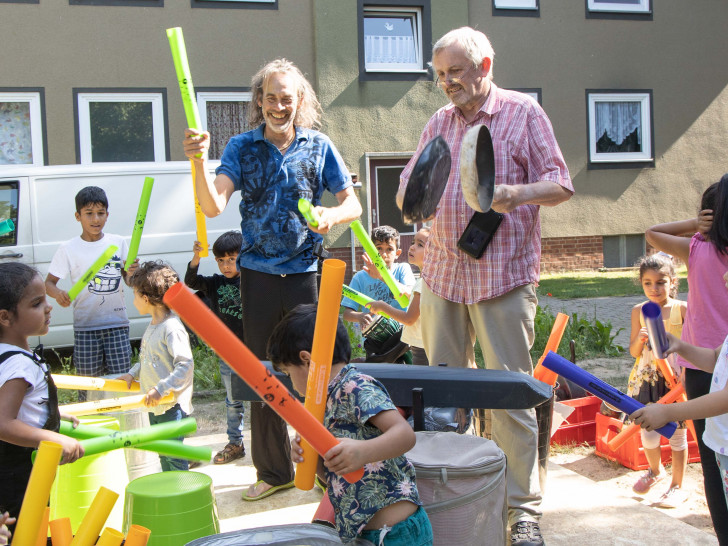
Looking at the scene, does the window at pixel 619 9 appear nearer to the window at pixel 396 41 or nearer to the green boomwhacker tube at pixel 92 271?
the window at pixel 396 41

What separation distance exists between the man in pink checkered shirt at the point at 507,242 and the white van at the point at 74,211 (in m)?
4.58

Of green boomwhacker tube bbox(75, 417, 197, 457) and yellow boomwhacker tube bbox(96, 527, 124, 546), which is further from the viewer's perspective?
green boomwhacker tube bbox(75, 417, 197, 457)

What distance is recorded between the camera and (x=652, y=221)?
1370cm

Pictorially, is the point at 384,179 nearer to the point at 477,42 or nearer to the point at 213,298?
the point at 213,298

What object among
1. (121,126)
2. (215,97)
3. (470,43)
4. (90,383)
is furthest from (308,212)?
(215,97)

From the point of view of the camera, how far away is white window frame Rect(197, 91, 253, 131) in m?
11.3

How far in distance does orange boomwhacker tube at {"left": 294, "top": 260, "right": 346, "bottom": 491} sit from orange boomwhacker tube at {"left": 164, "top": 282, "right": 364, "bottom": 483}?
145 millimetres

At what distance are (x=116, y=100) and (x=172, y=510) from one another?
983 centimetres

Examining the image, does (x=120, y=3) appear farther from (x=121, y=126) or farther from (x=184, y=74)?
(x=184, y=74)

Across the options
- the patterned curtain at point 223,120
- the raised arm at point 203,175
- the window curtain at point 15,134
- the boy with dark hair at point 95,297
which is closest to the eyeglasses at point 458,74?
the raised arm at point 203,175

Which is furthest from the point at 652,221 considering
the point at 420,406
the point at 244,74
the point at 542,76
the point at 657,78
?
the point at 420,406

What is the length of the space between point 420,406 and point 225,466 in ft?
6.70

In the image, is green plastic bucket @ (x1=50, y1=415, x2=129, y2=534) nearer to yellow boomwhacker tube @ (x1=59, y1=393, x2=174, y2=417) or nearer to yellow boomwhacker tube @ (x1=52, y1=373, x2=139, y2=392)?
yellow boomwhacker tube @ (x1=59, y1=393, x2=174, y2=417)

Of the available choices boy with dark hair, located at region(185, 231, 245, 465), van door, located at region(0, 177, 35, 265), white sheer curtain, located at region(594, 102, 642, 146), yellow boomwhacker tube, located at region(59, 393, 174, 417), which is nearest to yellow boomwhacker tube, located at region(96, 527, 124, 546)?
yellow boomwhacker tube, located at region(59, 393, 174, 417)
